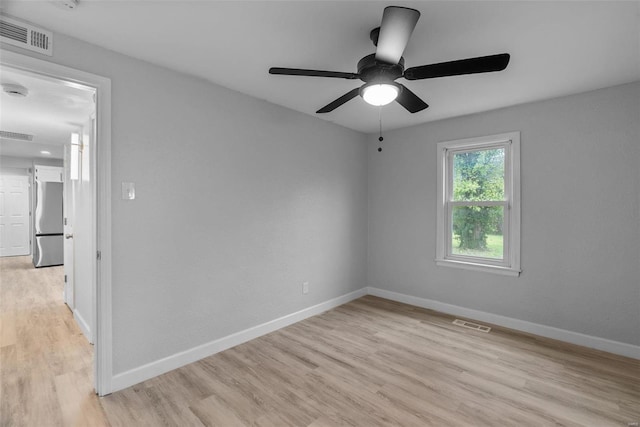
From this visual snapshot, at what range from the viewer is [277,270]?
3.27 meters

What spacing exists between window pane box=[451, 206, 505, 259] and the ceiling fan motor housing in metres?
2.36

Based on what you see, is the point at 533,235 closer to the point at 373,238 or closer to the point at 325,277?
the point at 373,238

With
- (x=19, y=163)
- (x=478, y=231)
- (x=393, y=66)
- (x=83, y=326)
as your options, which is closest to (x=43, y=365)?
(x=83, y=326)

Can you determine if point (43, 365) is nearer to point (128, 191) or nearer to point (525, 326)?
point (128, 191)

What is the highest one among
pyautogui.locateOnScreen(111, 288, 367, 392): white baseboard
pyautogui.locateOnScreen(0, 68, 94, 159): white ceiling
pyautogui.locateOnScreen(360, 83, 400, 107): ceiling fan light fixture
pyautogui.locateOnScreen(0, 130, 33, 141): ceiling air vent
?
pyautogui.locateOnScreen(0, 130, 33, 141): ceiling air vent

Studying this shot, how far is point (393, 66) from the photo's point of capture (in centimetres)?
178

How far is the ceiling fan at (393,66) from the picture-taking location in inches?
55.8

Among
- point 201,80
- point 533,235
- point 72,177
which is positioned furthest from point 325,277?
point 72,177

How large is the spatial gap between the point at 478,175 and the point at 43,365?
4.64 meters

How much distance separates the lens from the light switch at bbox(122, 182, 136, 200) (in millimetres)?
2180

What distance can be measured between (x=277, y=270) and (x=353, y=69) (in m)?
2.11

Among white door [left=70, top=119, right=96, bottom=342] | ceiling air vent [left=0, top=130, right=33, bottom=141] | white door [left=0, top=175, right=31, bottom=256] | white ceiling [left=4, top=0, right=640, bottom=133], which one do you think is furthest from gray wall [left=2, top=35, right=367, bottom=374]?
white door [left=0, top=175, right=31, bottom=256]

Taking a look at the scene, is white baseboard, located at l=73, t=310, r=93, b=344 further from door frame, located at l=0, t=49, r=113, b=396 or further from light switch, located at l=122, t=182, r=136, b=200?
light switch, located at l=122, t=182, r=136, b=200

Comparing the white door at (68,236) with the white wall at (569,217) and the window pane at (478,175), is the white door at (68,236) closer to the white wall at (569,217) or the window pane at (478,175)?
the white wall at (569,217)
